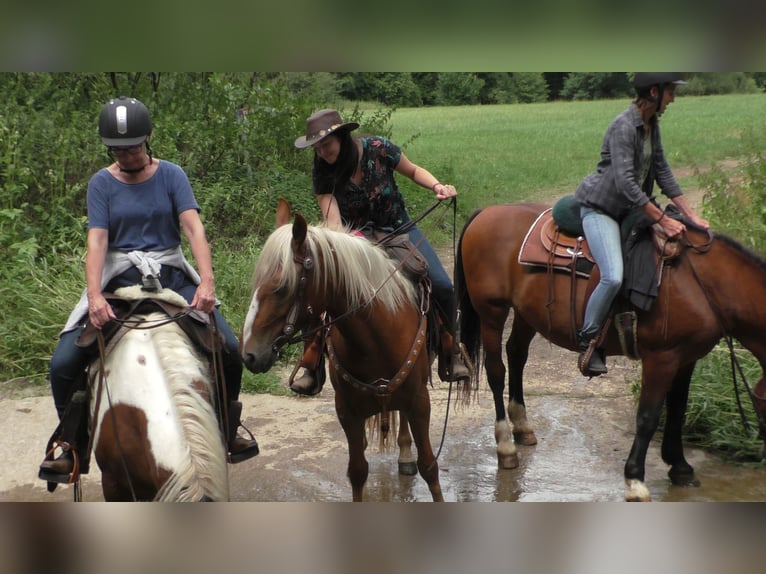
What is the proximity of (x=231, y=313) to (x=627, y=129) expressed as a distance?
443 centimetres

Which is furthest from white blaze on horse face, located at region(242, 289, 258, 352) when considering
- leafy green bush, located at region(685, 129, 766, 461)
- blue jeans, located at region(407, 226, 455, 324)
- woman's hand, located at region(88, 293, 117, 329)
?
leafy green bush, located at region(685, 129, 766, 461)

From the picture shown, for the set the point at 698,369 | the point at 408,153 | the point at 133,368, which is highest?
the point at 408,153

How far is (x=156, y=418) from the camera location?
3.14 meters

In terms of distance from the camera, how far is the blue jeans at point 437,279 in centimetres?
454

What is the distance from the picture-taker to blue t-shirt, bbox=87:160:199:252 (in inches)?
144

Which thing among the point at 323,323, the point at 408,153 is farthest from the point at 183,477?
the point at 408,153

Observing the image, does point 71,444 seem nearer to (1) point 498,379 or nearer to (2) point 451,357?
(2) point 451,357

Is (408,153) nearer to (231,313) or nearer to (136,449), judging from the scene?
(231,313)

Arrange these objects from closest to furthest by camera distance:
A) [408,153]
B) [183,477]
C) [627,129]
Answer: [183,477] < [627,129] < [408,153]

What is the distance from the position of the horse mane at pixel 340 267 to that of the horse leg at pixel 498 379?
5.22 feet

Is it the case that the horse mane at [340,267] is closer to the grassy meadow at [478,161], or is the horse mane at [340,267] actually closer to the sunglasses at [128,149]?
the sunglasses at [128,149]

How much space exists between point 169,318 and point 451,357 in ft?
6.03

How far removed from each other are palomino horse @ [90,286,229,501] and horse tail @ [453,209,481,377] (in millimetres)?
2591
